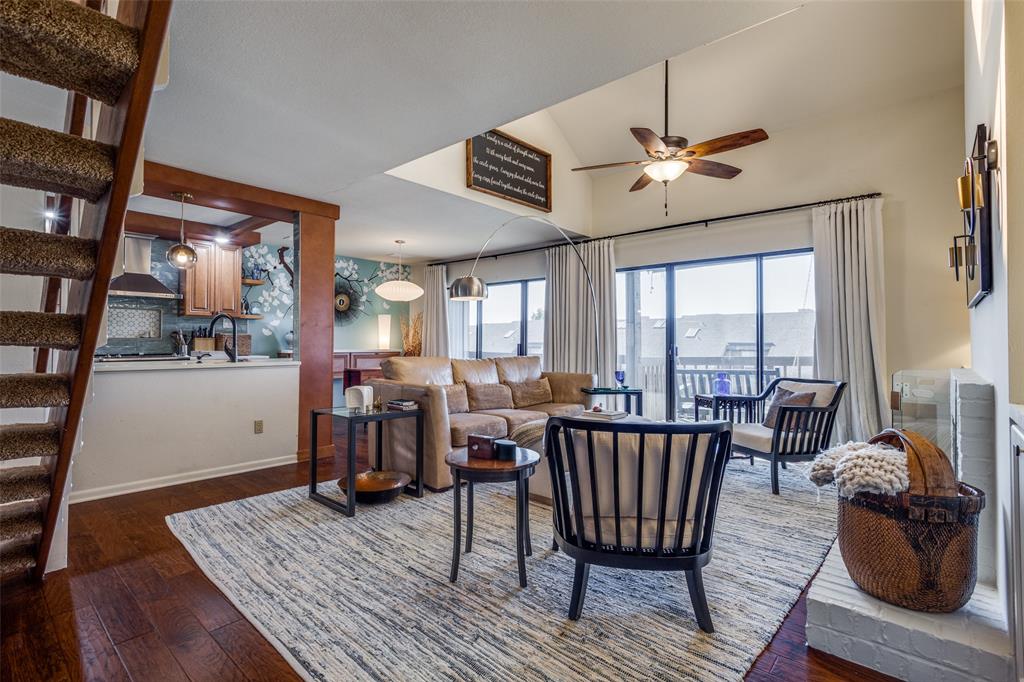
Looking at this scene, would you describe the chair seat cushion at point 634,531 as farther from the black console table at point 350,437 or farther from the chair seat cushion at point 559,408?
the chair seat cushion at point 559,408

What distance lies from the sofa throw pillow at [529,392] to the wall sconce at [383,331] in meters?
3.84

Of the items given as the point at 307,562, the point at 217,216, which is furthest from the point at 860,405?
the point at 217,216

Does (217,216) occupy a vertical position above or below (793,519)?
above

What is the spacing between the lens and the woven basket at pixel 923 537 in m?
1.58

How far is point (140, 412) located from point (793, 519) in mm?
4549

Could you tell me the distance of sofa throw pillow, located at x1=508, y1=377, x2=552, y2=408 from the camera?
504 centimetres

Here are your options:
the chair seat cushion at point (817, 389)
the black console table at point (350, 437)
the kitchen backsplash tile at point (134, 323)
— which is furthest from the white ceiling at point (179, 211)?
the chair seat cushion at point (817, 389)

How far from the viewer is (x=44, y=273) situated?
1.26 metres

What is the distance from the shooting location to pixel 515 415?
439 centimetres

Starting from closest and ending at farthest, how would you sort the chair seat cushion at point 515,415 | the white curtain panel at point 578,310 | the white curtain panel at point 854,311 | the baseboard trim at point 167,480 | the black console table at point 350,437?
the black console table at point 350,437, the baseboard trim at point 167,480, the chair seat cushion at point 515,415, the white curtain panel at point 854,311, the white curtain panel at point 578,310

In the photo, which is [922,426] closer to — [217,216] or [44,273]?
[44,273]

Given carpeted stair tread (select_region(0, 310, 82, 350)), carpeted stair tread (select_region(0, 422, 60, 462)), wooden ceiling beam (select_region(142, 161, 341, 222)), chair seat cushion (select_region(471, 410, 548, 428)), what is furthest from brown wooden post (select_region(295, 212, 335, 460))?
carpeted stair tread (select_region(0, 310, 82, 350))

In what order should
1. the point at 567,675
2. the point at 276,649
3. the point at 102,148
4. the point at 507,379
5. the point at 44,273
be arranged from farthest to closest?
the point at 507,379 → the point at 276,649 → the point at 567,675 → the point at 44,273 → the point at 102,148

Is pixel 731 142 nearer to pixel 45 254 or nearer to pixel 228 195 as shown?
pixel 45 254
